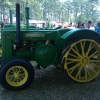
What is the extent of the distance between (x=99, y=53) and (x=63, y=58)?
2.56 feet

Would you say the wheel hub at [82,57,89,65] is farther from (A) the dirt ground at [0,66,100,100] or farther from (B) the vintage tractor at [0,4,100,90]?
(A) the dirt ground at [0,66,100,100]

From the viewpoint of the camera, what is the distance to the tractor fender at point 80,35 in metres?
3.34

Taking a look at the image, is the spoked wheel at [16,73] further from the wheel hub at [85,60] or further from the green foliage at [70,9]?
the green foliage at [70,9]

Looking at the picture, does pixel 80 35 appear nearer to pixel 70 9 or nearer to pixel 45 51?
pixel 45 51

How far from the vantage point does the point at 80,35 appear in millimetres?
3443

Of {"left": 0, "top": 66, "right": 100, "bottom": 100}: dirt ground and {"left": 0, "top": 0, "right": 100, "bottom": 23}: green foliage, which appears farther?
{"left": 0, "top": 0, "right": 100, "bottom": 23}: green foliage

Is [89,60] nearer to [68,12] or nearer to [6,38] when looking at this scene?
[6,38]

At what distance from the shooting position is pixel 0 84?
3.32m

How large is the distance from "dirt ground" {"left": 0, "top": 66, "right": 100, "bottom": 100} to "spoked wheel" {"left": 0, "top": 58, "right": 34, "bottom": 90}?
0.10 m

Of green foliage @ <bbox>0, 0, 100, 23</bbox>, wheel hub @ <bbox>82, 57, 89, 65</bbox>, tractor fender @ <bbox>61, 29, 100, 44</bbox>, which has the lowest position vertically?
wheel hub @ <bbox>82, 57, 89, 65</bbox>

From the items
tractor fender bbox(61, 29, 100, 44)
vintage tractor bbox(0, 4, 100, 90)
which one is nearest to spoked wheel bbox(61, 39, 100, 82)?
vintage tractor bbox(0, 4, 100, 90)

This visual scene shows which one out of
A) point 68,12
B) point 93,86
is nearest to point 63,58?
point 93,86

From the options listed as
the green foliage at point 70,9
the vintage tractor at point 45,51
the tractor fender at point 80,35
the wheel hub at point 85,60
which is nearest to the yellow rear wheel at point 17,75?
the vintage tractor at point 45,51

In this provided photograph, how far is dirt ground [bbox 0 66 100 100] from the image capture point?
2.86m
